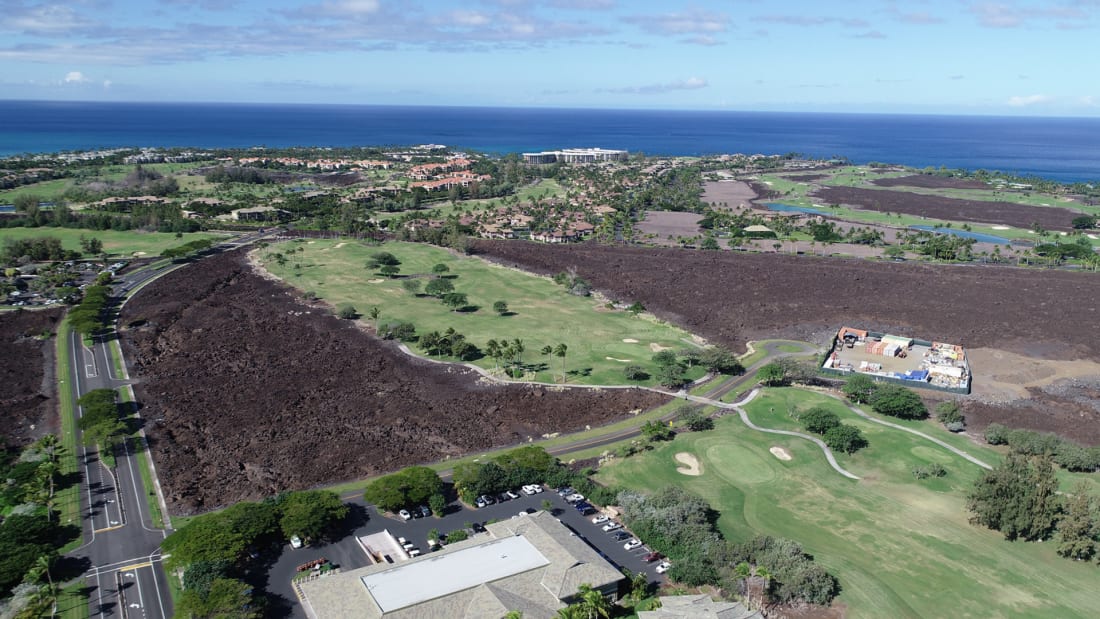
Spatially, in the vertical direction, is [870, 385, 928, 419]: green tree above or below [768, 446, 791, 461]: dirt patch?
above

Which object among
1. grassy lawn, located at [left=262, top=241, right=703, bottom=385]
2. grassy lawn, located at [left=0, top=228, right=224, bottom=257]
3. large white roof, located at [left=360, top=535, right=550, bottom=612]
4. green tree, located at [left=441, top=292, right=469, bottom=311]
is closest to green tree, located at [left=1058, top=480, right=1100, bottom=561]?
large white roof, located at [left=360, top=535, right=550, bottom=612]

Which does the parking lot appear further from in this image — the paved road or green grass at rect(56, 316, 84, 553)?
green grass at rect(56, 316, 84, 553)

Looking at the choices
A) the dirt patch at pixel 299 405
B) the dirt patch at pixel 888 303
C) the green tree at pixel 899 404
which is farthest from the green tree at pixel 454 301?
the green tree at pixel 899 404

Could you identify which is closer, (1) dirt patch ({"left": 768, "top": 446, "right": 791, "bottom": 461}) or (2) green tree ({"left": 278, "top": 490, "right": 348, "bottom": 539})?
(2) green tree ({"left": 278, "top": 490, "right": 348, "bottom": 539})

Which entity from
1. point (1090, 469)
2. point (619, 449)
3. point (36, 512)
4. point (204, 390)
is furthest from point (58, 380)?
point (1090, 469)

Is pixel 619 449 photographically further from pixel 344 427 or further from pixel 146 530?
pixel 146 530

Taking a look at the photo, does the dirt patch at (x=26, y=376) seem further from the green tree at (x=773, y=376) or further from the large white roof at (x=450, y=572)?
the green tree at (x=773, y=376)

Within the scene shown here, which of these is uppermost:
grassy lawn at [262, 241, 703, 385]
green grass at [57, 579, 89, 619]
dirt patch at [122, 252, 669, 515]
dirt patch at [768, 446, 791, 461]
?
grassy lawn at [262, 241, 703, 385]

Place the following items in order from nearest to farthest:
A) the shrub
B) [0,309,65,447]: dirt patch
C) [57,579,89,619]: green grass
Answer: [57,579,89,619]: green grass → the shrub → [0,309,65,447]: dirt patch
